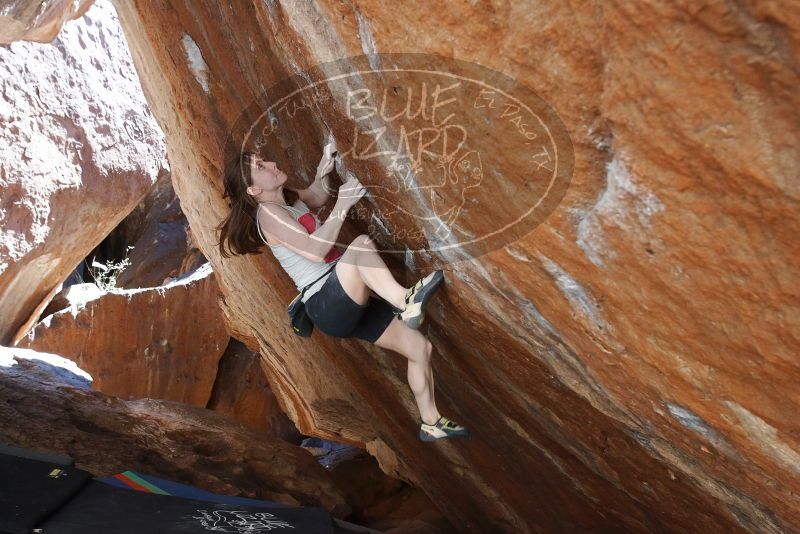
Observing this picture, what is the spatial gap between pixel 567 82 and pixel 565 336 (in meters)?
0.99

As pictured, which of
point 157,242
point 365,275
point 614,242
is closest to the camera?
point 614,242

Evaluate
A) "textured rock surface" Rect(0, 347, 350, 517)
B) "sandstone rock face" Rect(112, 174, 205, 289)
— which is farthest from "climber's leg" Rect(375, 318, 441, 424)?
"sandstone rock face" Rect(112, 174, 205, 289)

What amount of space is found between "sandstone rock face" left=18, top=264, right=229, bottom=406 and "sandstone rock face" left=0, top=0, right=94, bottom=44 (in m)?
3.23

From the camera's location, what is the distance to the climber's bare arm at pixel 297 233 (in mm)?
2762

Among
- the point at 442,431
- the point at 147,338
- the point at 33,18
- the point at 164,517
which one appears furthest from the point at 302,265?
the point at 147,338

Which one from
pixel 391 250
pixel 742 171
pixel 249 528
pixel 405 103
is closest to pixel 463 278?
pixel 391 250

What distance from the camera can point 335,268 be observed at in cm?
281

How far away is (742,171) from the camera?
1555 millimetres

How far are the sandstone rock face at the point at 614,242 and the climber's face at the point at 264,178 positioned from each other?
0.18 meters

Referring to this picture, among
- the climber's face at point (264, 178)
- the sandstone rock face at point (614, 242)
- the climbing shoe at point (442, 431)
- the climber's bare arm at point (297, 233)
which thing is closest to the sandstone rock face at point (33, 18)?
the sandstone rock face at point (614, 242)

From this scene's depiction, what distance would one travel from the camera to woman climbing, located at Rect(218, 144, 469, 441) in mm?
2736

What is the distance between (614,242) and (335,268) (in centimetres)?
117

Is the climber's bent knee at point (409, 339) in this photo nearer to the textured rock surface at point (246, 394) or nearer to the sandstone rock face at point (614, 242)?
the sandstone rock face at point (614, 242)

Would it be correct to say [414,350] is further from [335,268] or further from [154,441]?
[154,441]
